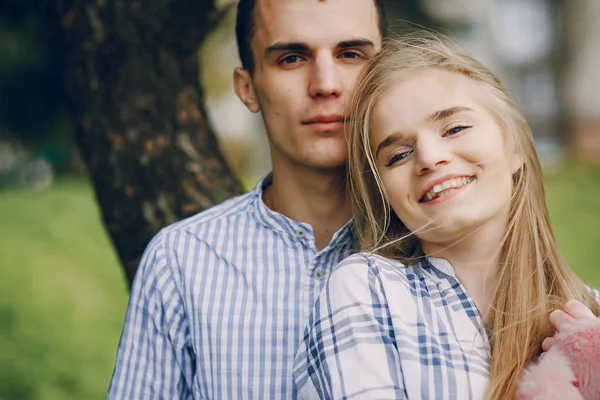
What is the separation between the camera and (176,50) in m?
2.54

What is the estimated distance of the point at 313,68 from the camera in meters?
1.98

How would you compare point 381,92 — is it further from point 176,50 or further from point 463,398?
point 176,50

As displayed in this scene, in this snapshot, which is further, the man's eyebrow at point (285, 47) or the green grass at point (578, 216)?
the green grass at point (578, 216)

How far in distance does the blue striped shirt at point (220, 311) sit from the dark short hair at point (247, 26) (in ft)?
1.77

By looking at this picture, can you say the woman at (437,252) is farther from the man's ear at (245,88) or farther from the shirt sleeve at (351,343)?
the man's ear at (245,88)

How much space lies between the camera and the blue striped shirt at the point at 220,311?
1862 millimetres

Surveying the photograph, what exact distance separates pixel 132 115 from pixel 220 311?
34.4 inches

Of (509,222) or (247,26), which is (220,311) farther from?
(247,26)

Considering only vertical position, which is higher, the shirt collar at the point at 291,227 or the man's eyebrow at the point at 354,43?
the man's eyebrow at the point at 354,43

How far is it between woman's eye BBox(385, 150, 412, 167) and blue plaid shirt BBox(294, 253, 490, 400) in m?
0.23

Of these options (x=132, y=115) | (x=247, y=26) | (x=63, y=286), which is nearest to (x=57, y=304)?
(x=63, y=286)

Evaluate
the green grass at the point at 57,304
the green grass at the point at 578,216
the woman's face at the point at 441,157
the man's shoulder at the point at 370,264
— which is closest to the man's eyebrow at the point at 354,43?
the woman's face at the point at 441,157

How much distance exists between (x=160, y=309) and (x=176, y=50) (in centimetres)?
103

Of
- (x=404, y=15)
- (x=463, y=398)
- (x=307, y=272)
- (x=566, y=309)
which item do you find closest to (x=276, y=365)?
(x=307, y=272)
